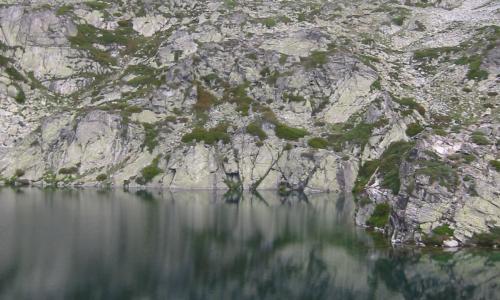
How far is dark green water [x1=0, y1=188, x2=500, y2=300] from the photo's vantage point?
3900cm

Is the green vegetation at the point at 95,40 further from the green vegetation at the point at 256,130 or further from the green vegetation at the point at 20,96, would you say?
the green vegetation at the point at 256,130

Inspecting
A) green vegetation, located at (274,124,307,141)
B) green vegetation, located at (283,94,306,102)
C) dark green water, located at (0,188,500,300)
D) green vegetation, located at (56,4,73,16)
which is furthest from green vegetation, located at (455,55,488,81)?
green vegetation, located at (56,4,73,16)

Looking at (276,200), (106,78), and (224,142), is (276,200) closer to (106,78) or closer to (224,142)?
(224,142)

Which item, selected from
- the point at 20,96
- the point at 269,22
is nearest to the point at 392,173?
the point at 269,22

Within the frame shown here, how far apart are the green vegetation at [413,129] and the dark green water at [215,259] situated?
135 feet

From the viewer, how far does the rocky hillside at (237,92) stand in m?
111

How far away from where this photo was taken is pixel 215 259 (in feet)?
159

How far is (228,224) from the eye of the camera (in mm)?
66375

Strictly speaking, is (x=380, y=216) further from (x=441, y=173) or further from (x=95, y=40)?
(x=95, y=40)

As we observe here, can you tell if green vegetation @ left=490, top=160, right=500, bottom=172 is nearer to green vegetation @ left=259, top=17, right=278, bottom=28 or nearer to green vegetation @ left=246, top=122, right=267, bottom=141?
green vegetation @ left=246, top=122, right=267, bottom=141

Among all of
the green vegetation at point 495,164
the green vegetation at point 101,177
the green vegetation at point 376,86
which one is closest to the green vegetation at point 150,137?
the green vegetation at point 101,177

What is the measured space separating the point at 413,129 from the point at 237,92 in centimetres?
4321

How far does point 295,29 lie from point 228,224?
95.5m

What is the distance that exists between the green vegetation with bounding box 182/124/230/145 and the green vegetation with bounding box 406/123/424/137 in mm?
38684
